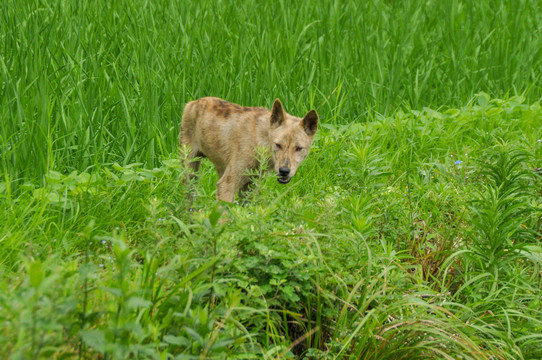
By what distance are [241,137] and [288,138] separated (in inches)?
19.6

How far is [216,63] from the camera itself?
24.1ft

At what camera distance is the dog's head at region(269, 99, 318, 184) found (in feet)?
16.6

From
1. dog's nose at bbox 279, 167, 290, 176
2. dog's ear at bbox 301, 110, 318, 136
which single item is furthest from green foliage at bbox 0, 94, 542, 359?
dog's ear at bbox 301, 110, 318, 136

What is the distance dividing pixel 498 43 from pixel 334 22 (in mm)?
2283

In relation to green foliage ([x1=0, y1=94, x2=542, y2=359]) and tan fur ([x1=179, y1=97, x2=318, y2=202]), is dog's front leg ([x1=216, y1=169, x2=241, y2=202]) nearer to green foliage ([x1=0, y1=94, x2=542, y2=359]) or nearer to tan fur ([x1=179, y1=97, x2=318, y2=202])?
tan fur ([x1=179, y1=97, x2=318, y2=202])

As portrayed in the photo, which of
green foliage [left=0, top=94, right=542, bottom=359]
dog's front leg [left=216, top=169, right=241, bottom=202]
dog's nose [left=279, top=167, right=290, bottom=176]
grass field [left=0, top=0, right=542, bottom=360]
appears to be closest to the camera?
green foliage [left=0, top=94, right=542, bottom=359]

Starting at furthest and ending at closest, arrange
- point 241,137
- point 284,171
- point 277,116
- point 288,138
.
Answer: point 241,137 → point 277,116 → point 288,138 → point 284,171

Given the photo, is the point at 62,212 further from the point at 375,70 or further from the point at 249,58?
the point at 375,70

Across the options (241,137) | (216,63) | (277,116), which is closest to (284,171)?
(277,116)

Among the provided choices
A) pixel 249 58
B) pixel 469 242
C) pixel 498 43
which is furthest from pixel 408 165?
pixel 498 43

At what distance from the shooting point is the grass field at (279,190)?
10.2ft

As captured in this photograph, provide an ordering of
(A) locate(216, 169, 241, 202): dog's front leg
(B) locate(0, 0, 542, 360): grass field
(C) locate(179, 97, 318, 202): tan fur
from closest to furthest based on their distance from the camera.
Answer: (B) locate(0, 0, 542, 360): grass field < (C) locate(179, 97, 318, 202): tan fur < (A) locate(216, 169, 241, 202): dog's front leg

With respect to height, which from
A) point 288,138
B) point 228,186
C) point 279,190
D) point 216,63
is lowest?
point 279,190

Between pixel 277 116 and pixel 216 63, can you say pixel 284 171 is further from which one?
pixel 216 63
